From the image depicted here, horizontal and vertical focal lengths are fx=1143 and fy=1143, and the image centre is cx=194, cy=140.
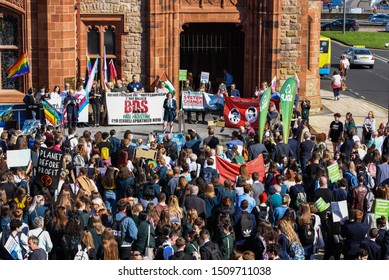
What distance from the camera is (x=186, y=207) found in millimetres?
21281

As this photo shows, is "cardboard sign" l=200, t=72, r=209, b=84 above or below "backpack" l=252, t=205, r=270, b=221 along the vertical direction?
above

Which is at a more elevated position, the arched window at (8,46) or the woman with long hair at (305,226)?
the arched window at (8,46)

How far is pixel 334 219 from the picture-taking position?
2136 centimetres

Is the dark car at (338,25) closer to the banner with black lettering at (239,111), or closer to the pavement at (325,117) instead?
the pavement at (325,117)

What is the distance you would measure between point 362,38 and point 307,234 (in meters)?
53.7

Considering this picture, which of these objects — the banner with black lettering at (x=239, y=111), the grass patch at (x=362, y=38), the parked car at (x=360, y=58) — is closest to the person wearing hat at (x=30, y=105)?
the banner with black lettering at (x=239, y=111)

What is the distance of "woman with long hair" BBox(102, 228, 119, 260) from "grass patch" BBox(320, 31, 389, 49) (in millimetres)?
51959

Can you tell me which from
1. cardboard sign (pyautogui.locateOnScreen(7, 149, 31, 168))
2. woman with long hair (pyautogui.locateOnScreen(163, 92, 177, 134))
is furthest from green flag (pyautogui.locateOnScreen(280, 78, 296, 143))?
cardboard sign (pyautogui.locateOnScreen(7, 149, 31, 168))

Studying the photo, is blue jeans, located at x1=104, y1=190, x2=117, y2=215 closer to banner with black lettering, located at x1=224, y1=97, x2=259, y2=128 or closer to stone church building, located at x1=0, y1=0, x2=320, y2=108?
banner with black lettering, located at x1=224, y1=97, x2=259, y2=128

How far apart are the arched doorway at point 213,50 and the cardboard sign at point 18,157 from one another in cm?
1501

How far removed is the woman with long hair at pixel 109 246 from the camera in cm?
1844

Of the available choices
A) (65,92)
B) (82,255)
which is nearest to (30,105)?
(65,92)

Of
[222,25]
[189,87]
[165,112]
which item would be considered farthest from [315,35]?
[165,112]

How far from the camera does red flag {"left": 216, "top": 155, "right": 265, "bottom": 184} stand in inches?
971
